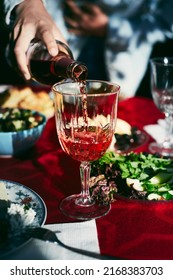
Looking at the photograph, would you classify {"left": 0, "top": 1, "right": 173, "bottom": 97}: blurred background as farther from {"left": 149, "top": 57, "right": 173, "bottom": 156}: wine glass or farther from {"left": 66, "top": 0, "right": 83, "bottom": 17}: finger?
{"left": 149, "top": 57, "right": 173, "bottom": 156}: wine glass

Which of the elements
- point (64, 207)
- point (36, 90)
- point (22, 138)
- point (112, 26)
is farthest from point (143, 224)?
point (112, 26)

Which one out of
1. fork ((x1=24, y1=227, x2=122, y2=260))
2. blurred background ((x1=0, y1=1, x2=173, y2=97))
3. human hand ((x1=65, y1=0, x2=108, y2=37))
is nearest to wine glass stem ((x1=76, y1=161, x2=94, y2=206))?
fork ((x1=24, y1=227, x2=122, y2=260))

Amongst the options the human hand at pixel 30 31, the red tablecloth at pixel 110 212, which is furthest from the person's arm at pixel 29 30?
the red tablecloth at pixel 110 212

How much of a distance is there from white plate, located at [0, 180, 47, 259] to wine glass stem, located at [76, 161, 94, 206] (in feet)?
0.28

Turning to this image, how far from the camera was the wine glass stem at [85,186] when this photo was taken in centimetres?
68

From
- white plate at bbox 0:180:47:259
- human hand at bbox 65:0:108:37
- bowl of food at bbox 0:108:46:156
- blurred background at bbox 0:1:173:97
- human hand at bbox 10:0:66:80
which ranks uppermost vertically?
human hand at bbox 10:0:66:80

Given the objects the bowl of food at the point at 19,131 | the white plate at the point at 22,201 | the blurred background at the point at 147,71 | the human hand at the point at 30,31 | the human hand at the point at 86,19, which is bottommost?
the blurred background at the point at 147,71

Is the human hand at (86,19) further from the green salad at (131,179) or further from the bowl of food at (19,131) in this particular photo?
the green salad at (131,179)

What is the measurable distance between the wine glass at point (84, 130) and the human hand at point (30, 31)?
184 mm

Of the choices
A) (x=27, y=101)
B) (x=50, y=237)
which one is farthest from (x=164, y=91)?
(x=50, y=237)

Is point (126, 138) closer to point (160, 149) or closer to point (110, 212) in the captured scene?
point (160, 149)

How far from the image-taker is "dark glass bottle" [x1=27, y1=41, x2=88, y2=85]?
2.40 feet

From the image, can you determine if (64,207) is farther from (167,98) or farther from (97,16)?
(97,16)

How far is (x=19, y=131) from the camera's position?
843mm
